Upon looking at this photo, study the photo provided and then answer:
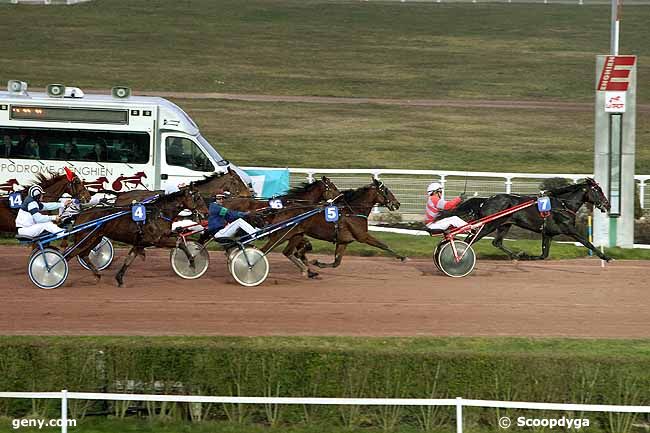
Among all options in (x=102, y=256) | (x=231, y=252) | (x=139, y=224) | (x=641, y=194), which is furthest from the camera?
(x=641, y=194)

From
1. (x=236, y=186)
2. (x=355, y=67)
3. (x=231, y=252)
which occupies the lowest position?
(x=231, y=252)

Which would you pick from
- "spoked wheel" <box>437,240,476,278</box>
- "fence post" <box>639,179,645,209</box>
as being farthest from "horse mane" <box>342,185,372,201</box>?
"fence post" <box>639,179,645,209</box>

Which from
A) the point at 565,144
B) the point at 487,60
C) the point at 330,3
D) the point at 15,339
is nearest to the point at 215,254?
the point at 15,339

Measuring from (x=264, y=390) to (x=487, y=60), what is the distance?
32832 millimetres

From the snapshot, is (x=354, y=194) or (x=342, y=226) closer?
(x=342, y=226)

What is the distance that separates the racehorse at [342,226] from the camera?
49.4ft

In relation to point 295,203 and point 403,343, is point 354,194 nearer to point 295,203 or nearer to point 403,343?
point 295,203

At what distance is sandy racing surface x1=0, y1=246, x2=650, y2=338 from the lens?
12.6 meters

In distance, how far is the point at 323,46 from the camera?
43.4m

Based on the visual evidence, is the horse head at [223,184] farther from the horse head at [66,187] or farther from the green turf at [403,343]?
the green turf at [403,343]

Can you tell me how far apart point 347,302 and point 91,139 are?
22.4ft

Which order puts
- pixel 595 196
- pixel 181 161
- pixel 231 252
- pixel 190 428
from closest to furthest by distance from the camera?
1. pixel 190 428
2. pixel 231 252
3. pixel 595 196
4. pixel 181 161

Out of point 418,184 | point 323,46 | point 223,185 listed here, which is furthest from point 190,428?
point 323,46

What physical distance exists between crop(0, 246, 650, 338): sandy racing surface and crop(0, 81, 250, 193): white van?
249cm
